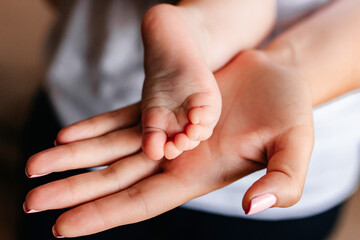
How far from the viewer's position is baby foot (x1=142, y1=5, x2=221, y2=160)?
0.36 meters

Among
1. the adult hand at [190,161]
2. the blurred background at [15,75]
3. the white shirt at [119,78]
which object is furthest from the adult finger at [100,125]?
the blurred background at [15,75]

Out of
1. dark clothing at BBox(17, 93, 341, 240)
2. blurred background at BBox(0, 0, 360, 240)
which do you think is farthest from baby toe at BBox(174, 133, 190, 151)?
blurred background at BBox(0, 0, 360, 240)

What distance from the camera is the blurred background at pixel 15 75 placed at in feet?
3.44

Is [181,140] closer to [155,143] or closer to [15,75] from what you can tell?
[155,143]

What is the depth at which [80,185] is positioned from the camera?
388mm

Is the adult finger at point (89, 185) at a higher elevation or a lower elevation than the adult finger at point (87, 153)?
lower

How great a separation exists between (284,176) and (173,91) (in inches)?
5.7

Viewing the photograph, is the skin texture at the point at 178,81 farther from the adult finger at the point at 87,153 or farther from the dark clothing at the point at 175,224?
the dark clothing at the point at 175,224

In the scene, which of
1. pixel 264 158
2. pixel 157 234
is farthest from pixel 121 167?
pixel 157 234

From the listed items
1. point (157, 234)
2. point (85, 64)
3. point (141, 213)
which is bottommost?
point (157, 234)

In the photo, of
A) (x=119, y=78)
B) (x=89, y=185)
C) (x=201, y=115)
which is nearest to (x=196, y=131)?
(x=201, y=115)

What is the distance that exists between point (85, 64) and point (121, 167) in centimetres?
24

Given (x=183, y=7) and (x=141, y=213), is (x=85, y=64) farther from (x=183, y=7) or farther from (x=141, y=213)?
(x=141, y=213)

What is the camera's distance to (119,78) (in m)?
0.56
